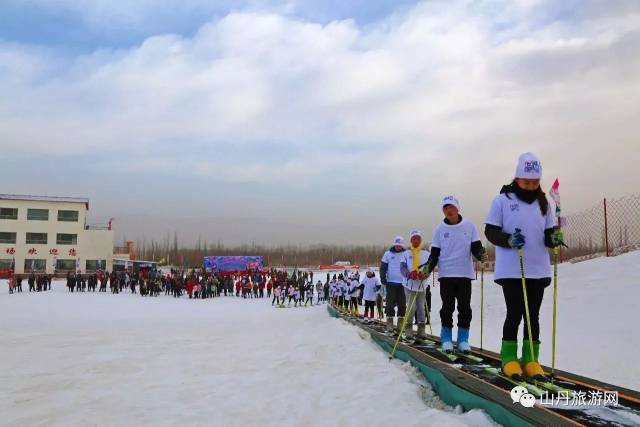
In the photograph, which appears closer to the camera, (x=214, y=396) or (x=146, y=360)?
(x=214, y=396)

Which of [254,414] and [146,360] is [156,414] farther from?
[146,360]

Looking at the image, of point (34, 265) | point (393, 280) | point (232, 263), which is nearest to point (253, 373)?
point (393, 280)

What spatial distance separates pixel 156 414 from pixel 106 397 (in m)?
0.97

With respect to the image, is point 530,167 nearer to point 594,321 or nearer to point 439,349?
point 439,349

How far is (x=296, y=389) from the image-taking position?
4.91 metres

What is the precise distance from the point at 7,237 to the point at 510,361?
231 ft

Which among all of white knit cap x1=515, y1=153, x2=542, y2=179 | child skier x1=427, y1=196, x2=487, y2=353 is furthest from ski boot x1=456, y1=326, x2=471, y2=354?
white knit cap x1=515, y1=153, x2=542, y2=179

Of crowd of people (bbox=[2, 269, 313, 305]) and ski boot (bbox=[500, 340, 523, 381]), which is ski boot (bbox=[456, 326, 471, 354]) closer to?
ski boot (bbox=[500, 340, 523, 381])

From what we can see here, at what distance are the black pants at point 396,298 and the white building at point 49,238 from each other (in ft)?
200

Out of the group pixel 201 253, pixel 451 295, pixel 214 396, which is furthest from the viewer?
pixel 201 253

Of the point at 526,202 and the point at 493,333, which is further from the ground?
the point at 526,202

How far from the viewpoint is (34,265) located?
62.3m

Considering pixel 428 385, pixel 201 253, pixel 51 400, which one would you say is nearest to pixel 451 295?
pixel 428 385

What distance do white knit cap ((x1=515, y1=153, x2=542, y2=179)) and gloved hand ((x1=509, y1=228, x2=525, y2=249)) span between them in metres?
0.51
